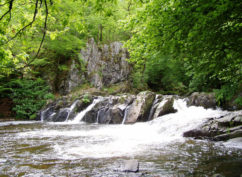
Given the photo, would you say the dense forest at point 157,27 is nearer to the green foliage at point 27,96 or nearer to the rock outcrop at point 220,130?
the rock outcrop at point 220,130

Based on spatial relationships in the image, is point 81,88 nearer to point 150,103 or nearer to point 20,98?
point 20,98

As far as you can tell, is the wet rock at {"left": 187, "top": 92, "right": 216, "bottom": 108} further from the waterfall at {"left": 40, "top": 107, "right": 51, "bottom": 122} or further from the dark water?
the waterfall at {"left": 40, "top": 107, "right": 51, "bottom": 122}

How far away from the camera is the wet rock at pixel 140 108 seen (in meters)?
12.5

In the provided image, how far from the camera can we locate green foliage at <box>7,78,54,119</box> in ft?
55.2

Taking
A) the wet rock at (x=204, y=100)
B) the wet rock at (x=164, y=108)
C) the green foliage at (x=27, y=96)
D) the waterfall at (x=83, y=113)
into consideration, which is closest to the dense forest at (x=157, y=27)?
the wet rock at (x=164, y=108)

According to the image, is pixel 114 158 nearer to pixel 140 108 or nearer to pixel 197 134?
pixel 197 134

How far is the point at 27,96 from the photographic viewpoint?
707 inches

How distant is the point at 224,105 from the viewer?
490 inches

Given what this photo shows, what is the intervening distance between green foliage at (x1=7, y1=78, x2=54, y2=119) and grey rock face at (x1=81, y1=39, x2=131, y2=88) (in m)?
5.63

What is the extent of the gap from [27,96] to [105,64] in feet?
32.5

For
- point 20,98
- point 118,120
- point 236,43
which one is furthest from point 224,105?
point 20,98

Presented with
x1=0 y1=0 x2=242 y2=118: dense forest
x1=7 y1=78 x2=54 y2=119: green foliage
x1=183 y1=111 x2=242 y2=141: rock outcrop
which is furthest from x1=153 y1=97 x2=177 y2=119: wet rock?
x1=7 y1=78 x2=54 y2=119: green foliage

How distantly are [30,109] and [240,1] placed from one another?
58.6 feet

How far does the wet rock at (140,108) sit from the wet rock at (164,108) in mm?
797
